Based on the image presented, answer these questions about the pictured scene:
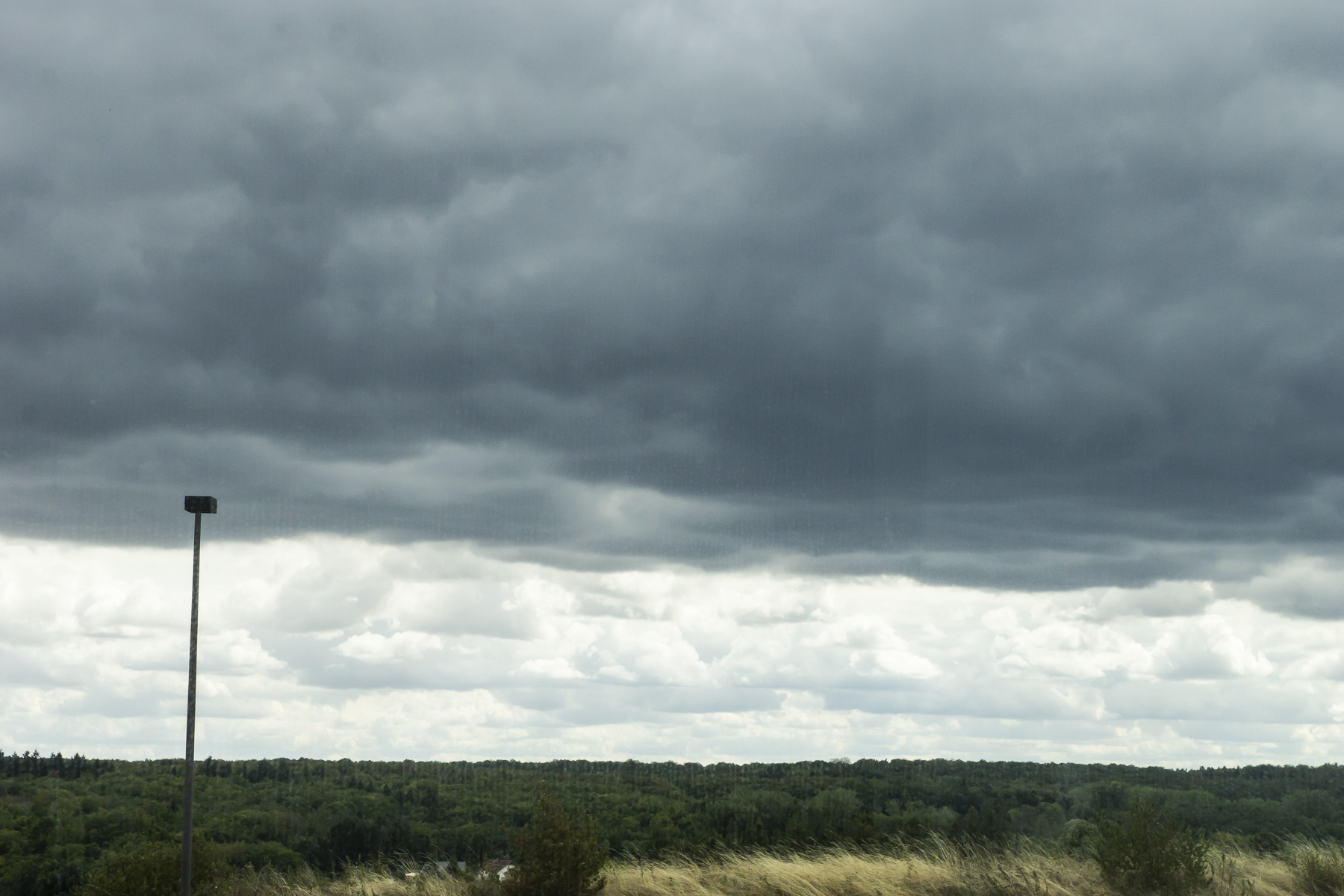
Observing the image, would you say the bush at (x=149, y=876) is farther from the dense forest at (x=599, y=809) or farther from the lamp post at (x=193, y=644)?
the dense forest at (x=599, y=809)

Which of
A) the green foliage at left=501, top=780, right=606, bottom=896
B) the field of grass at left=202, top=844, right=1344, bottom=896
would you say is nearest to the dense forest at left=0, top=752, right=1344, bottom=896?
the field of grass at left=202, top=844, right=1344, bottom=896

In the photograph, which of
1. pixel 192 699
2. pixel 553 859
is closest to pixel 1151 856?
pixel 553 859

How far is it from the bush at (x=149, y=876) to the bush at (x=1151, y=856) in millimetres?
14754

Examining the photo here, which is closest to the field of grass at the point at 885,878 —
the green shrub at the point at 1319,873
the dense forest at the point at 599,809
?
the green shrub at the point at 1319,873

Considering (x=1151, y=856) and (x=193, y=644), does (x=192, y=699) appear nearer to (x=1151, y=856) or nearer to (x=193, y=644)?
(x=193, y=644)

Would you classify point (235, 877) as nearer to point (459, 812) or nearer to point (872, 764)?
point (459, 812)

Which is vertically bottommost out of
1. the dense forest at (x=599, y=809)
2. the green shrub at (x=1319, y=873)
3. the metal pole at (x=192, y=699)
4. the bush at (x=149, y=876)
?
the dense forest at (x=599, y=809)

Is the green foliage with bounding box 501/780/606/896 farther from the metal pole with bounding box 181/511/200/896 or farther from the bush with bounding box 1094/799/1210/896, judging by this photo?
the bush with bounding box 1094/799/1210/896

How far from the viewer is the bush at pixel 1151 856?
744 inches

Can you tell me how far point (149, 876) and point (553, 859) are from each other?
21.4ft

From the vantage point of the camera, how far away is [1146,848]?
19.2 m

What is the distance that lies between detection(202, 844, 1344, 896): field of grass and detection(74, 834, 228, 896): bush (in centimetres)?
57

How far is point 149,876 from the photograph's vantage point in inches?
744

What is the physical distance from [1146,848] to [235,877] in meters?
16.2
